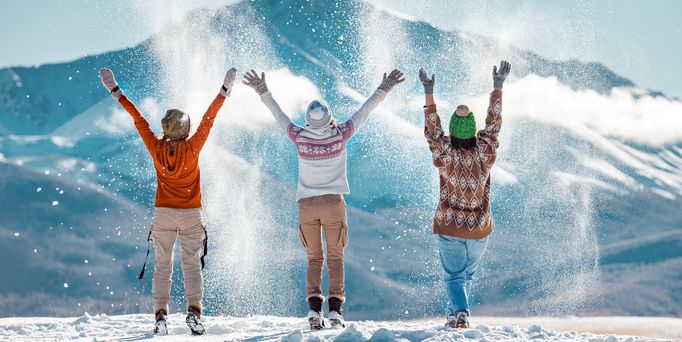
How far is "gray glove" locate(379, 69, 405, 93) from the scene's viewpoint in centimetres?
1095

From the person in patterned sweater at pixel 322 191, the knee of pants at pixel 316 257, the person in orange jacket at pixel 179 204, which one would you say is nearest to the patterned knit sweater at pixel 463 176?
the person in patterned sweater at pixel 322 191

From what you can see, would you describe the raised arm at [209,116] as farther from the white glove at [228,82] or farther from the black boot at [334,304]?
the black boot at [334,304]

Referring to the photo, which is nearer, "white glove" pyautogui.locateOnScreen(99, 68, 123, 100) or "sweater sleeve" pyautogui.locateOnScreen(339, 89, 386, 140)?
"sweater sleeve" pyautogui.locateOnScreen(339, 89, 386, 140)

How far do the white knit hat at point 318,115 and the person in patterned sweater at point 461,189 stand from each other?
1227mm

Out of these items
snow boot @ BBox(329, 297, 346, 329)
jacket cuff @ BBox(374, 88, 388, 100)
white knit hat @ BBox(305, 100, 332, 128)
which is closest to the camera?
snow boot @ BBox(329, 297, 346, 329)

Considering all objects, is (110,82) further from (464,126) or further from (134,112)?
(464,126)

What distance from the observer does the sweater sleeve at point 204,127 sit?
1039cm

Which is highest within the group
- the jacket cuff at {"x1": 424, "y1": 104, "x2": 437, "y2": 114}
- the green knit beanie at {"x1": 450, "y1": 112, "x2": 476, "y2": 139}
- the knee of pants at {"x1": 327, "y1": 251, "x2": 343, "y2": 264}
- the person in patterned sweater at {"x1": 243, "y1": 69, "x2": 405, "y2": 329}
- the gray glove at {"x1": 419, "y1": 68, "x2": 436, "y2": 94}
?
the gray glove at {"x1": 419, "y1": 68, "x2": 436, "y2": 94}

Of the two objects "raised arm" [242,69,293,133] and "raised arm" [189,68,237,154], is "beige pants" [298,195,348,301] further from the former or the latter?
"raised arm" [189,68,237,154]

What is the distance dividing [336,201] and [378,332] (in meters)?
2.10

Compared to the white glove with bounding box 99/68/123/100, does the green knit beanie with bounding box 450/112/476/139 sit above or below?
below

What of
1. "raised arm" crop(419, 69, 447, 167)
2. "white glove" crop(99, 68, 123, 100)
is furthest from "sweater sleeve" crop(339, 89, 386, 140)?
"white glove" crop(99, 68, 123, 100)

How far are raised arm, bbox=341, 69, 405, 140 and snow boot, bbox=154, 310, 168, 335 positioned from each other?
10.5 feet

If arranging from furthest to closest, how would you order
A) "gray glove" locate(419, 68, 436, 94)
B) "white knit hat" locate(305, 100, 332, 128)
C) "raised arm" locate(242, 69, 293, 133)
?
"raised arm" locate(242, 69, 293, 133) → "gray glove" locate(419, 68, 436, 94) → "white knit hat" locate(305, 100, 332, 128)
